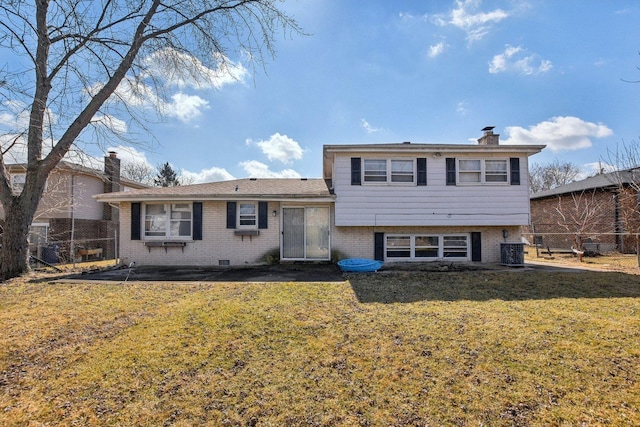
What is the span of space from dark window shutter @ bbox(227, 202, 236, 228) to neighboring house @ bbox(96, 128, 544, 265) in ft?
0.12

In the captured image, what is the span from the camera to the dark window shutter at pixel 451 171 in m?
11.3

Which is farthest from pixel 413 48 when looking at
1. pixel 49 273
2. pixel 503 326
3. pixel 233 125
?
pixel 49 273

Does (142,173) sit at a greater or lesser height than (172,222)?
greater

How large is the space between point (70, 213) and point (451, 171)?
722 inches

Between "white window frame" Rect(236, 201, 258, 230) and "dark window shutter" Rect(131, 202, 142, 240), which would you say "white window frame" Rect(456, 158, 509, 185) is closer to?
"white window frame" Rect(236, 201, 258, 230)

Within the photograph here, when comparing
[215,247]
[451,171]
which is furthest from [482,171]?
[215,247]

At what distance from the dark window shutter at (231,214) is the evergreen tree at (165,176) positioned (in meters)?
31.4

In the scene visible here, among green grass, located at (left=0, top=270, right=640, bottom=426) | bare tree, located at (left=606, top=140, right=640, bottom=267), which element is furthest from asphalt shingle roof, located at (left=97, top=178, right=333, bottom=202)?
bare tree, located at (left=606, top=140, right=640, bottom=267)

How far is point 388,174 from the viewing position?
11266 mm

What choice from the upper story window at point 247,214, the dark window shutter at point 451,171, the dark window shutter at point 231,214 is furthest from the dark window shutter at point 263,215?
the dark window shutter at point 451,171

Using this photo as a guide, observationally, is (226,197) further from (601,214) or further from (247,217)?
(601,214)

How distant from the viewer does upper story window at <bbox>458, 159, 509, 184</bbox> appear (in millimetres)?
11367

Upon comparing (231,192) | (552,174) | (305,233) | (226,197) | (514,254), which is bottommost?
(514,254)

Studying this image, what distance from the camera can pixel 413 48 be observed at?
10.6 m
